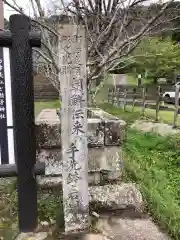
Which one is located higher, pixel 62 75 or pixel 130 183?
pixel 62 75

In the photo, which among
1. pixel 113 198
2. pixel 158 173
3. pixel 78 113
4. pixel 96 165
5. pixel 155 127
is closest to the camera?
pixel 78 113

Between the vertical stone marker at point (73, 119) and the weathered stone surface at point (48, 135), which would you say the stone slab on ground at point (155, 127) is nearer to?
the weathered stone surface at point (48, 135)

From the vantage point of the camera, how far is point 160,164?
17.2 ft

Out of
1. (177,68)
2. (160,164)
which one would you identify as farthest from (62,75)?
(177,68)

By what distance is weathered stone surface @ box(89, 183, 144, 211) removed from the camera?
270cm

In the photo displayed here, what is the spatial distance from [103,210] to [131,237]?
1.52ft

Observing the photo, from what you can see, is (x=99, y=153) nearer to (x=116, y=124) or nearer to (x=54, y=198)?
(x=116, y=124)

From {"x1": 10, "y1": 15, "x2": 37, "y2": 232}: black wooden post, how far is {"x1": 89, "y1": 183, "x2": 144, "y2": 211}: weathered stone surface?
147 centimetres

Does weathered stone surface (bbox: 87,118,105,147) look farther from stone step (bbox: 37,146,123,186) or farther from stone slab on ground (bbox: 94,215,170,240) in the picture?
stone slab on ground (bbox: 94,215,170,240)

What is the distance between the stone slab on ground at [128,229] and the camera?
7.33 ft

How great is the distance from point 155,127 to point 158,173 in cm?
367

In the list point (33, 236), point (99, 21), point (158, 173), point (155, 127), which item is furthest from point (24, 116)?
point (155, 127)

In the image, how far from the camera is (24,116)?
120 cm

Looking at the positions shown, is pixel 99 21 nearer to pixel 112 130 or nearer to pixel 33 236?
pixel 112 130
